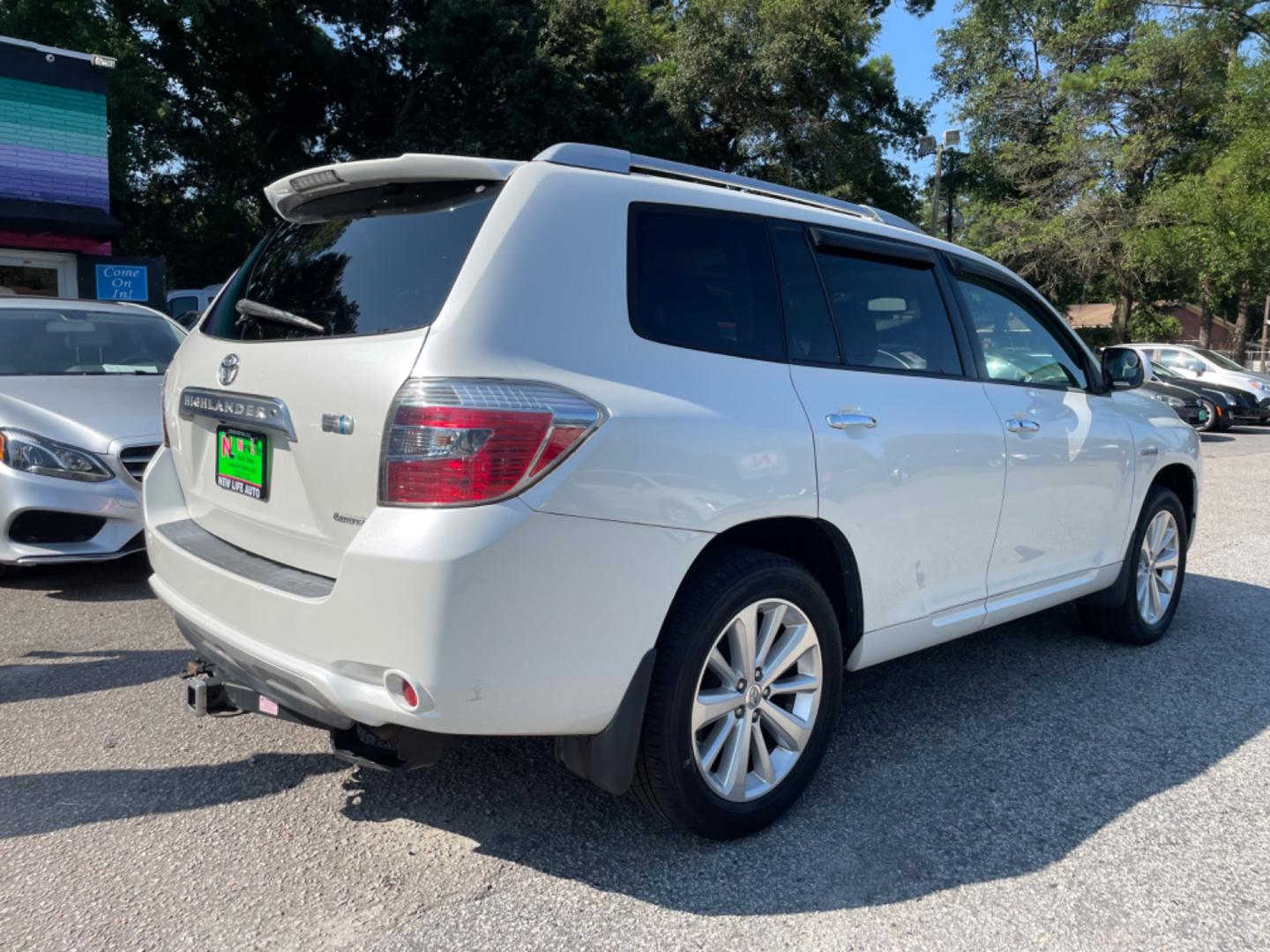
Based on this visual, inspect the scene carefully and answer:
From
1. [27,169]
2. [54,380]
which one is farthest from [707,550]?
[27,169]

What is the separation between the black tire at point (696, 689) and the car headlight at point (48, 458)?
12.3ft

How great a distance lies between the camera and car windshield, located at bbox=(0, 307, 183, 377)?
5984 mm

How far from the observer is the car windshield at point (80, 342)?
598 centimetres

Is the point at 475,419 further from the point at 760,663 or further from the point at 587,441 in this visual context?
the point at 760,663

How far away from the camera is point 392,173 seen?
269 cm

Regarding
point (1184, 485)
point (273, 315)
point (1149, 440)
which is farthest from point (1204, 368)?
point (273, 315)

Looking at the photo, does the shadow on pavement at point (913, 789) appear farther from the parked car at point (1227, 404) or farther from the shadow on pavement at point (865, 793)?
the parked car at point (1227, 404)

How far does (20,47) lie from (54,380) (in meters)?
10.9

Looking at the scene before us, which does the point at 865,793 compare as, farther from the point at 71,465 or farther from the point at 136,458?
the point at 71,465

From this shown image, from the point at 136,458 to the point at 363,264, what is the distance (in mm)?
3043

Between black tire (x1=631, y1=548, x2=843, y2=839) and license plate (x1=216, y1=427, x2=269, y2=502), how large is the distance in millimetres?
1225

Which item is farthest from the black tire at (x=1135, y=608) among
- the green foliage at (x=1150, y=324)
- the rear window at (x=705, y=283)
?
the green foliage at (x=1150, y=324)

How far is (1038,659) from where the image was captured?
4.60 meters

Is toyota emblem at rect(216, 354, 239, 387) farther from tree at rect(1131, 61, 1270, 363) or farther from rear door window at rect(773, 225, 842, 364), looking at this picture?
tree at rect(1131, 61, 1270, 363)
